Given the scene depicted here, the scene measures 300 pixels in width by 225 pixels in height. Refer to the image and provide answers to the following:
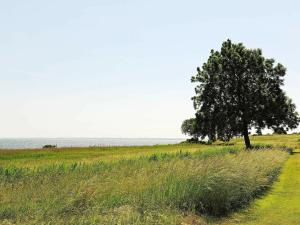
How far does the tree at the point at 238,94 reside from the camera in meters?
52.9

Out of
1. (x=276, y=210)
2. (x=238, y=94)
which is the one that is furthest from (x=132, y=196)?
(x=238, y=94)

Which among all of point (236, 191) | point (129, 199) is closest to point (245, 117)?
point (236, 191)

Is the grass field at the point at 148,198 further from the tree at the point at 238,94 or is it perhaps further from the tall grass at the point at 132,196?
the tree at the point at 238,94

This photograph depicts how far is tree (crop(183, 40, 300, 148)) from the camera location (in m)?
52.9

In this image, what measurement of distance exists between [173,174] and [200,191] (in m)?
1.18

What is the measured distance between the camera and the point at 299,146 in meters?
67.6

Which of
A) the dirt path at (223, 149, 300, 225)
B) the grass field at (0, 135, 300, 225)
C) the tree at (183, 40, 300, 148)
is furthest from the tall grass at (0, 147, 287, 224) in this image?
the tree at (183, 40, 300, 148)

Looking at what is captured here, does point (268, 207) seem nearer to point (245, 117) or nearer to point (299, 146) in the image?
point (245, 117)

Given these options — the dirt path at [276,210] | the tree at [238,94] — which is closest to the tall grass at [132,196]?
the dirt path at [276,210]

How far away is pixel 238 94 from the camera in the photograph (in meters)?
53.4

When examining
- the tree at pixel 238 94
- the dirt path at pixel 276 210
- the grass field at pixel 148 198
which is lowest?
the dirt path at pixel 276 210

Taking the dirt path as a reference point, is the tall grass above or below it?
above

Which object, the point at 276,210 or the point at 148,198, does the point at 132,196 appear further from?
the point at 276,210

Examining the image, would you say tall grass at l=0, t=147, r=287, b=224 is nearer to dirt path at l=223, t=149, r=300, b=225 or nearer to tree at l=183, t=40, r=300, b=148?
dirt path at l=223, t=149, r=300, b=225
